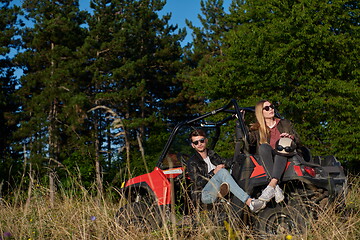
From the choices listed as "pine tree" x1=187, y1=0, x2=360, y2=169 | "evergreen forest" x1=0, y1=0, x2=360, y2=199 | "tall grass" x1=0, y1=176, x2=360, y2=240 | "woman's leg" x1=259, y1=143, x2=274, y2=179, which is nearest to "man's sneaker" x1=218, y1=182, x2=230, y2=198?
"tall grass" x1=0, y1=176, x2=360, y2=240

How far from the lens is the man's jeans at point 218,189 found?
160 inches

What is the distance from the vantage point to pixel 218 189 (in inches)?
166

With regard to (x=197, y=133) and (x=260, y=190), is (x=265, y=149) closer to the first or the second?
(x=260, y=190)

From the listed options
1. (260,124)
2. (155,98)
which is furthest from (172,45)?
(260,124)

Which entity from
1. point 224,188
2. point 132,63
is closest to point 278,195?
point 224,188

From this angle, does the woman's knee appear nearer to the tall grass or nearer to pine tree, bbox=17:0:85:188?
the tall grass

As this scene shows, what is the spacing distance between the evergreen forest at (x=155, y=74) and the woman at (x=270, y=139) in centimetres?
506

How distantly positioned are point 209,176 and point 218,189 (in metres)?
0.37

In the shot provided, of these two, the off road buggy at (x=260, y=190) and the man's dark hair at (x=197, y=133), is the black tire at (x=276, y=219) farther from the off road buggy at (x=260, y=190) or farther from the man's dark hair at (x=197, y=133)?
the man's dark hair at (x=197, y=133)

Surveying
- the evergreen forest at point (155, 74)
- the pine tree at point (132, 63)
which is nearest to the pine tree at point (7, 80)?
the evergreen forest at point (155, 74)

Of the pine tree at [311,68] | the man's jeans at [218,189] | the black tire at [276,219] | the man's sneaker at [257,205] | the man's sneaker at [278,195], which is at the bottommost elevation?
the black tire at [276,219]

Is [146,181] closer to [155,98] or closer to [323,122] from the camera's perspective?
[323,122]

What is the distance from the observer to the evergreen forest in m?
15.3

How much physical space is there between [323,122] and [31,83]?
16.2 metres
